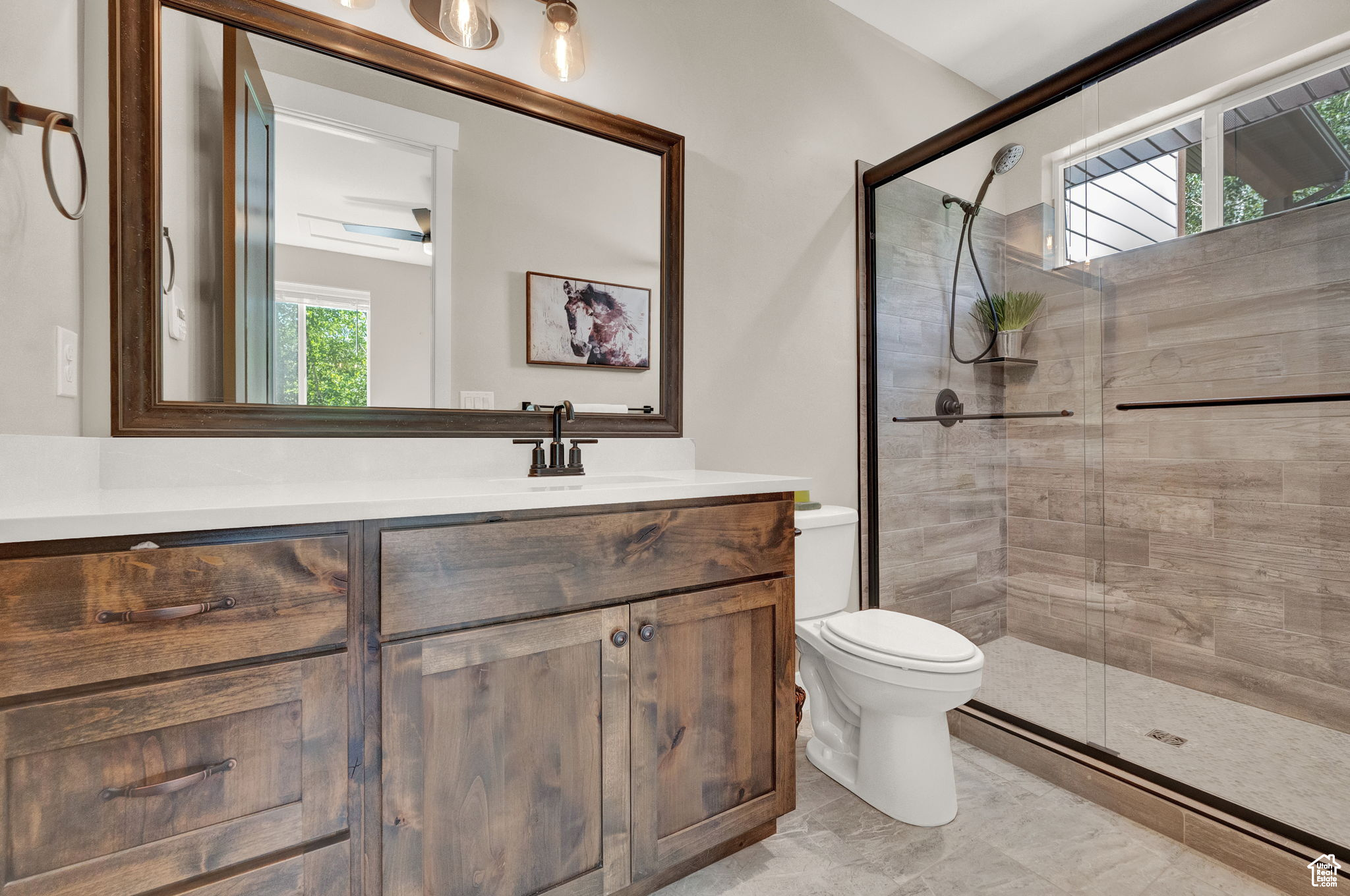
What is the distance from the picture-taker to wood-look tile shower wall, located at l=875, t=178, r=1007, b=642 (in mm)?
2182

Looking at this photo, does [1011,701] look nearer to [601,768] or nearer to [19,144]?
[601,768]

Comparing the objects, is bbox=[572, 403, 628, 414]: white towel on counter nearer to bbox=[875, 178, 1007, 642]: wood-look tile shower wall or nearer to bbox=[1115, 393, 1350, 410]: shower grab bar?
bbox=[875, 178, 1007, 642]: wood-look tile shower wall

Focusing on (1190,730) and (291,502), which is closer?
(291,502)

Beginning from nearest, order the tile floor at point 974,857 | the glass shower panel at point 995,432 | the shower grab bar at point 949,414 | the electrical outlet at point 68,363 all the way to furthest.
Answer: the electrical outlet at point 68,363 → the tile floor at point 974,857 → the glass shower panel at point 995,432 → the shower grab bar at point 949,414

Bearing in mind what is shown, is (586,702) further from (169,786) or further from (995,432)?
(995,432)

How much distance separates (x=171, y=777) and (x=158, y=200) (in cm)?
109

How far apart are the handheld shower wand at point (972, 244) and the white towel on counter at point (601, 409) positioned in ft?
4.27

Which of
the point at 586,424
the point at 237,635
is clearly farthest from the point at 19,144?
the point at 586,424

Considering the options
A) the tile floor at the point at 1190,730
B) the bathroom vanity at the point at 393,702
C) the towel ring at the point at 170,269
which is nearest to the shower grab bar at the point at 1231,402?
the tile floor at the point at 1190,730

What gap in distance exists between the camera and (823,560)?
6.10 feet

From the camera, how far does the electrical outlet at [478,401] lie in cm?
151

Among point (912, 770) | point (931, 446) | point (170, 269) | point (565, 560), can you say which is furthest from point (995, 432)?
point (170, 269)

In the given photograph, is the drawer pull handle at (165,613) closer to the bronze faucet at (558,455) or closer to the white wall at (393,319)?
the white wall at (393,319)

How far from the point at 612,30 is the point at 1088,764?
99.8 inches
